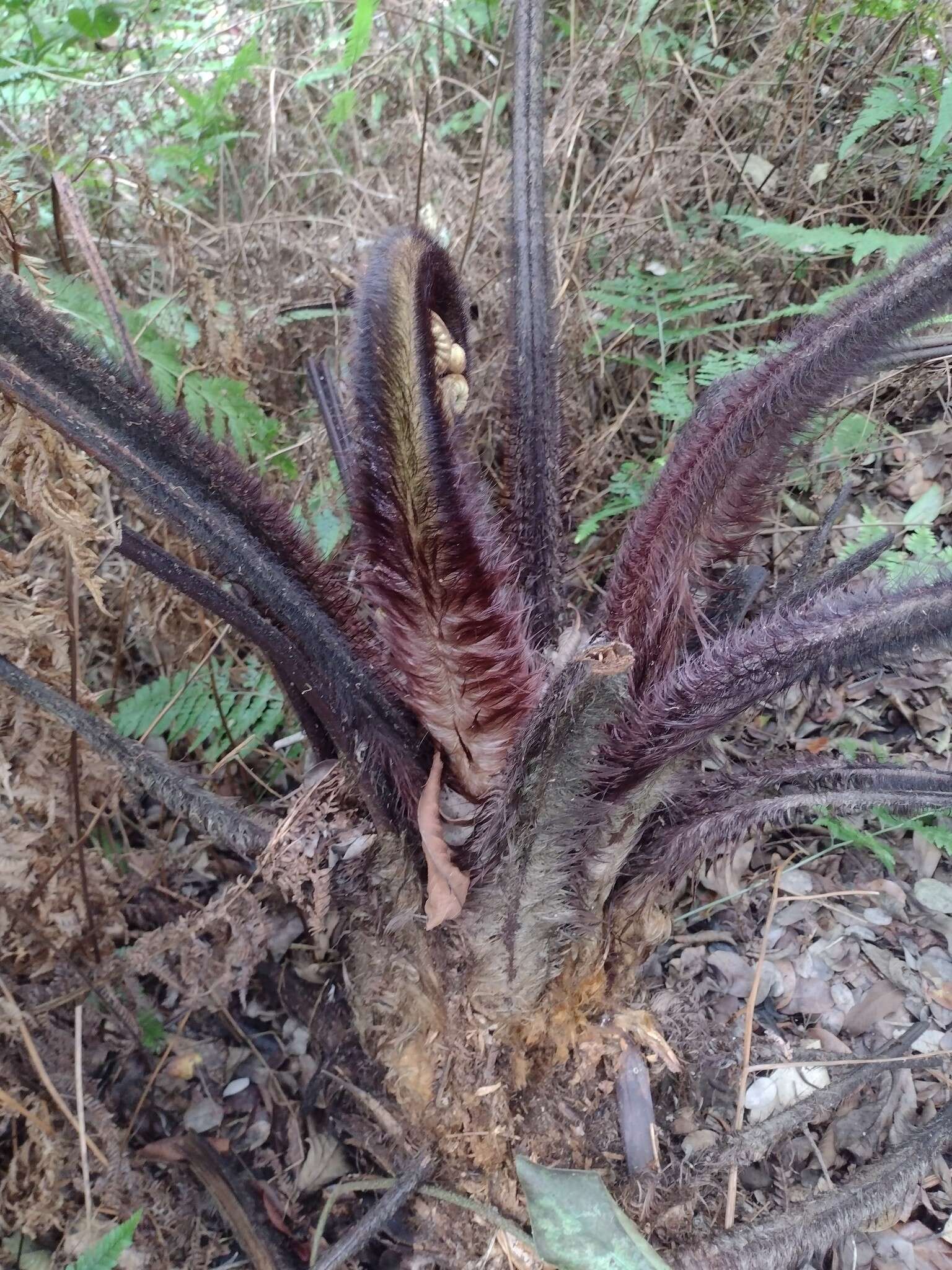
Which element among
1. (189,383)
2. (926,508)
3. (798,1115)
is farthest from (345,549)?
(926,508)

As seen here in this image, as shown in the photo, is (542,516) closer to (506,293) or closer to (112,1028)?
(506,293)

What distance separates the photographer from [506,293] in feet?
3.53

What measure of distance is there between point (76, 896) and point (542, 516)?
0.79 meters

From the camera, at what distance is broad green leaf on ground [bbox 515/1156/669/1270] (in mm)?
879

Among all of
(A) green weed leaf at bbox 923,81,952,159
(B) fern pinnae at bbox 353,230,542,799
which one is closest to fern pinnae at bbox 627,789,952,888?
(B) fern pinnae at bbox 353,230,542,799

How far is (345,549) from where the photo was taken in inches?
46.9

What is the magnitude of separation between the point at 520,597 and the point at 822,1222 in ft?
2.49

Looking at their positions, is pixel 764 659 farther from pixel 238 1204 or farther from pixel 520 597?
pixel 238 1204

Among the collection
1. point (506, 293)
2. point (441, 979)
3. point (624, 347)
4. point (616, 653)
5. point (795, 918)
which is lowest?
point (795, 918)

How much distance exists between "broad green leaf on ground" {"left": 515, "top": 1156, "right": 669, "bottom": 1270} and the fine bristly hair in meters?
0.18

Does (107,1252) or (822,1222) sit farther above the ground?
(107,1252)

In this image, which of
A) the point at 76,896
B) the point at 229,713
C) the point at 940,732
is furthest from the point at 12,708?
the point at 940,732

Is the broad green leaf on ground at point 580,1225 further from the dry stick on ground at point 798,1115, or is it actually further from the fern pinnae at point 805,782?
the fern pinnae at point 805,782

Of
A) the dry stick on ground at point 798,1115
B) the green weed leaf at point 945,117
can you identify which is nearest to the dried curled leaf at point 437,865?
the dry stick on ground at point 798,1115
